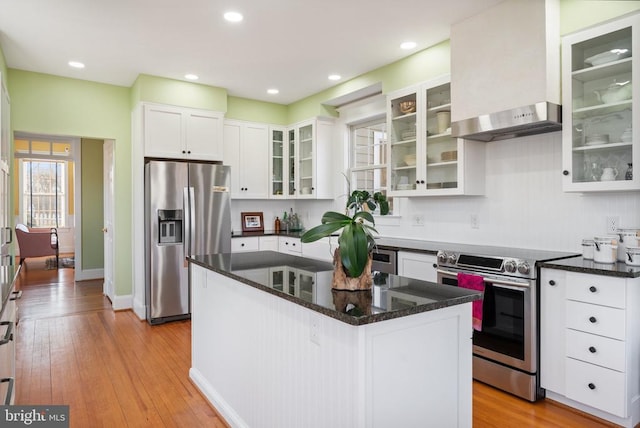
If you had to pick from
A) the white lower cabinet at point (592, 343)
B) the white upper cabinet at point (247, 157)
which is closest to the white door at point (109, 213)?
the white upper cabinet at point (247, 157)

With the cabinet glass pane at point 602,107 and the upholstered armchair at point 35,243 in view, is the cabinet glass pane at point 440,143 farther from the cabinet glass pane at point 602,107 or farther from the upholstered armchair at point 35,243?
the upholstered armchair at point 35,243

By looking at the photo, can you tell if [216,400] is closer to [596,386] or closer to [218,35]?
[596,386]

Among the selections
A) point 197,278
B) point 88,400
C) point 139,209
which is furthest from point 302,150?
point 88,400

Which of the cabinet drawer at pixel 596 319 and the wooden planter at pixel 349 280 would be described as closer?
the wooden planter at pixel 349 280

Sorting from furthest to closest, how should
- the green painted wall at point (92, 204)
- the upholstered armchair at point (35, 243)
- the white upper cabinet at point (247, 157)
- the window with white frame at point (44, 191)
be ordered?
the window with white frame at point (44, 191) < the upholstered armchair at point (35, 243) < the green painted wall at point (92, 204) < the white upper cabinet at point (247, 157)

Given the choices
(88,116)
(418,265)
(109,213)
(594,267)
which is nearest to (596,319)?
(594,267)

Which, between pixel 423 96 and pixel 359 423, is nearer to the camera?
pixel 359 423

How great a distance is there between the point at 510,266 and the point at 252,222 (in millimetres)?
3889

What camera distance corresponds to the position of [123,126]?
5027 millimetres

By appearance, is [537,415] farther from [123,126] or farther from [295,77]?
[123,126]

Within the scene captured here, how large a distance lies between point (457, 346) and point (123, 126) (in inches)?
186

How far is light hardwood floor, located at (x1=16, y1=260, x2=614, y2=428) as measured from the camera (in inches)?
98.7

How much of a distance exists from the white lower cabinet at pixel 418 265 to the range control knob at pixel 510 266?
0.62 meters

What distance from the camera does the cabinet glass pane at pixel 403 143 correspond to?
12.9 feet
